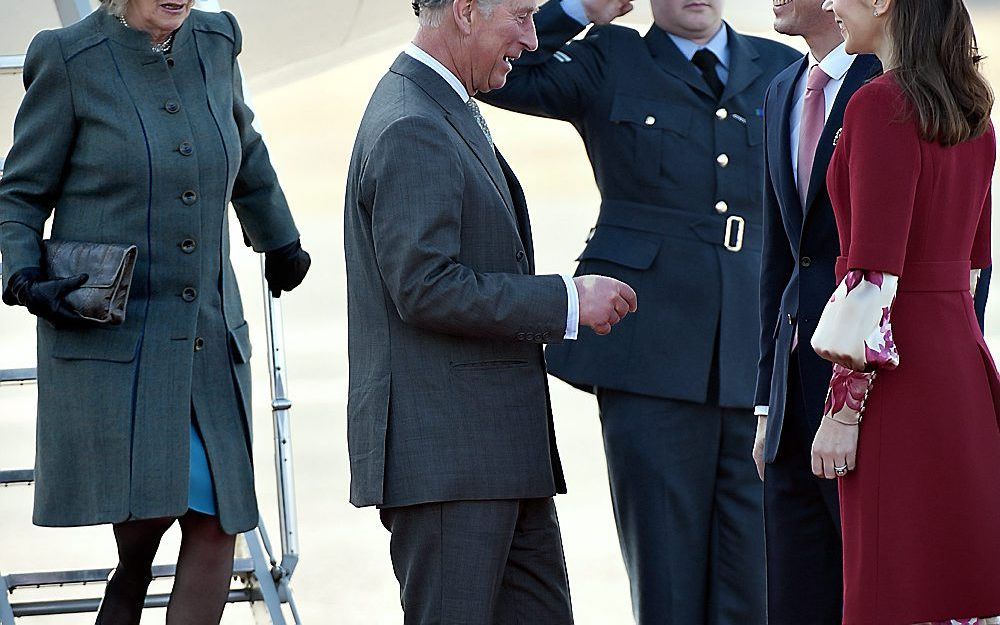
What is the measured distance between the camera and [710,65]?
3.63 metres

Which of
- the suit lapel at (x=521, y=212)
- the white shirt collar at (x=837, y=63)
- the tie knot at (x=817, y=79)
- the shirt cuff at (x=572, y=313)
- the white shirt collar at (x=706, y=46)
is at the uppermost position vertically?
the white shirt collar at (x=706, y=46)

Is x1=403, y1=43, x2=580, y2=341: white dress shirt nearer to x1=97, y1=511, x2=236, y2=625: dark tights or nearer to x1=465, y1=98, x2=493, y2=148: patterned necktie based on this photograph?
x1=465, y1=98, x2=493, y2=148: patterned necktie

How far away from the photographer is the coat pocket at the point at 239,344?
2959 mm

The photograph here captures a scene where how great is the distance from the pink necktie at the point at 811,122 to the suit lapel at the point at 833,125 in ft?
0.20

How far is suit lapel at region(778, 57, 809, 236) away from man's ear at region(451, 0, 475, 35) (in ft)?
2.06

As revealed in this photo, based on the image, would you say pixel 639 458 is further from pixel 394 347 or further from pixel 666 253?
pixel 394 347

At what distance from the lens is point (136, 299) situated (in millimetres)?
2850

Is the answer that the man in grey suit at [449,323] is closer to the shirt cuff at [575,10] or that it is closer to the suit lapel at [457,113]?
the suit lapel at [457,113]

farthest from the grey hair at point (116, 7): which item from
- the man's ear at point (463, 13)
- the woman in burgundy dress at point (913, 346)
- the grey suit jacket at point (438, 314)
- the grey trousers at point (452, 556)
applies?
the woman in burgundy dress at point (913, 346)

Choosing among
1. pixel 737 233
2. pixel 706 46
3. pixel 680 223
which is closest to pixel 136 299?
pixel 680 223

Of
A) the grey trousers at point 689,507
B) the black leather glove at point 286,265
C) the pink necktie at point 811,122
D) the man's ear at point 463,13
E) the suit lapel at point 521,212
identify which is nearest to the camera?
the man's ear at point 463,13

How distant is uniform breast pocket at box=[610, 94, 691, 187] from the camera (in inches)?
139

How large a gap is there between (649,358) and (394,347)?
1090 mm

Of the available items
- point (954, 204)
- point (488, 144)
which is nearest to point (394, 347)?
point (488, 144)
